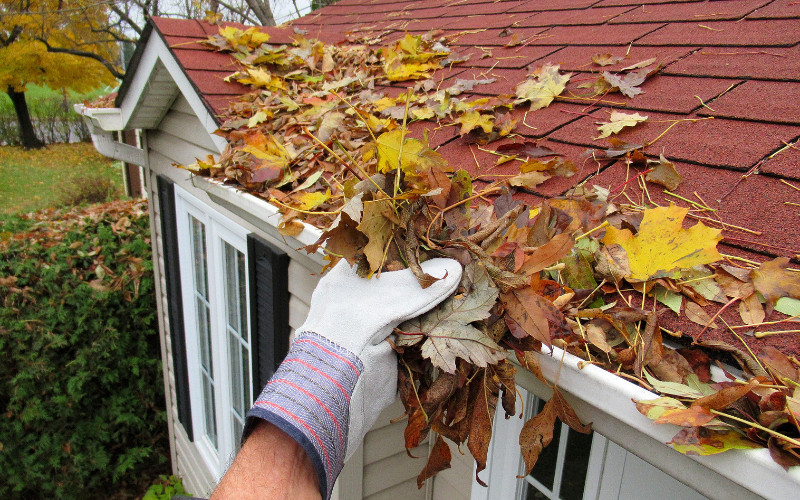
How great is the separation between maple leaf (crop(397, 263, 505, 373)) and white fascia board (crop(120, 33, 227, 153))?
203 cm

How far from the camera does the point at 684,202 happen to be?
4.29 feet

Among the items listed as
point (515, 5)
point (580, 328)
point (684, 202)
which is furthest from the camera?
point (515, 5)

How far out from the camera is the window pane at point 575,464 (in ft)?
5.98

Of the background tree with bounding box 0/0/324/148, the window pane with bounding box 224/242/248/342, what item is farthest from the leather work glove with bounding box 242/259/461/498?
the background tree with bounding box 0/0/324/148

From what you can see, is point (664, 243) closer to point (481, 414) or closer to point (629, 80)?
point (481, 414)

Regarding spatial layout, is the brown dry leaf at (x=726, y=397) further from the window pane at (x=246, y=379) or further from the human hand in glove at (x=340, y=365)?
the window pane at (x=246, y=379)

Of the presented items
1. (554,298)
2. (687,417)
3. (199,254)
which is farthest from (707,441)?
(199,254)

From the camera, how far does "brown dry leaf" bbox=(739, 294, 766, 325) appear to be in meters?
0.98

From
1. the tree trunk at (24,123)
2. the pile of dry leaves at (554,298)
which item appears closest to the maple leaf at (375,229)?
the pile of dry leaves at (554,298)

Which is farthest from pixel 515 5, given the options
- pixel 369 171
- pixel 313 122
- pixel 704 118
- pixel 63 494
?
pixel 63 494

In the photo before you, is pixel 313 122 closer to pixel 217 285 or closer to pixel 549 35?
pixel 549 35

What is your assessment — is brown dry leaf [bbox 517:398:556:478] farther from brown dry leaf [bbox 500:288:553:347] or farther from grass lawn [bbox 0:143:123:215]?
grass lawn [bbox 0:143:123:215]

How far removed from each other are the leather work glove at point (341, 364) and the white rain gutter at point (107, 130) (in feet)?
12.8

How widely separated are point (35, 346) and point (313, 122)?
179 inches
